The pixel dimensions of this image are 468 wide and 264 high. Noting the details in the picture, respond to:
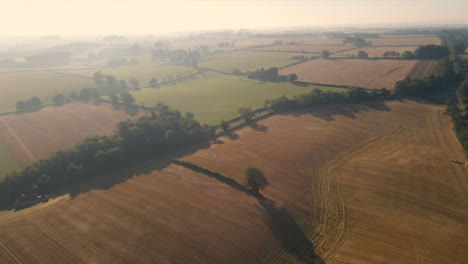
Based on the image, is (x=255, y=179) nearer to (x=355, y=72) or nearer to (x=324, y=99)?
(x=324, y=99)

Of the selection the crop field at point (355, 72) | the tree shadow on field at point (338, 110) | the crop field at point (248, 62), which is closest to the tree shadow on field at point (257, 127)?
the tree shadow on field at point (338, 110)

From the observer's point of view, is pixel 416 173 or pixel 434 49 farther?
pixel 434 49

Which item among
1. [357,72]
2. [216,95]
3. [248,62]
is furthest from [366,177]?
[248,62]

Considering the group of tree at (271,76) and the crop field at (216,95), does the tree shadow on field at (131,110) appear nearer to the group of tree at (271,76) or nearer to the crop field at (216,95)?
the crop field at (216,95)

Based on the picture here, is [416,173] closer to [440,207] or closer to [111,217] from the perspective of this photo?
[440,207]

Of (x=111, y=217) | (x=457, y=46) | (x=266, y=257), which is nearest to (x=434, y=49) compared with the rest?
(x=457, y=46)

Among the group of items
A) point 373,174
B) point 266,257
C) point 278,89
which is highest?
point 278,89
